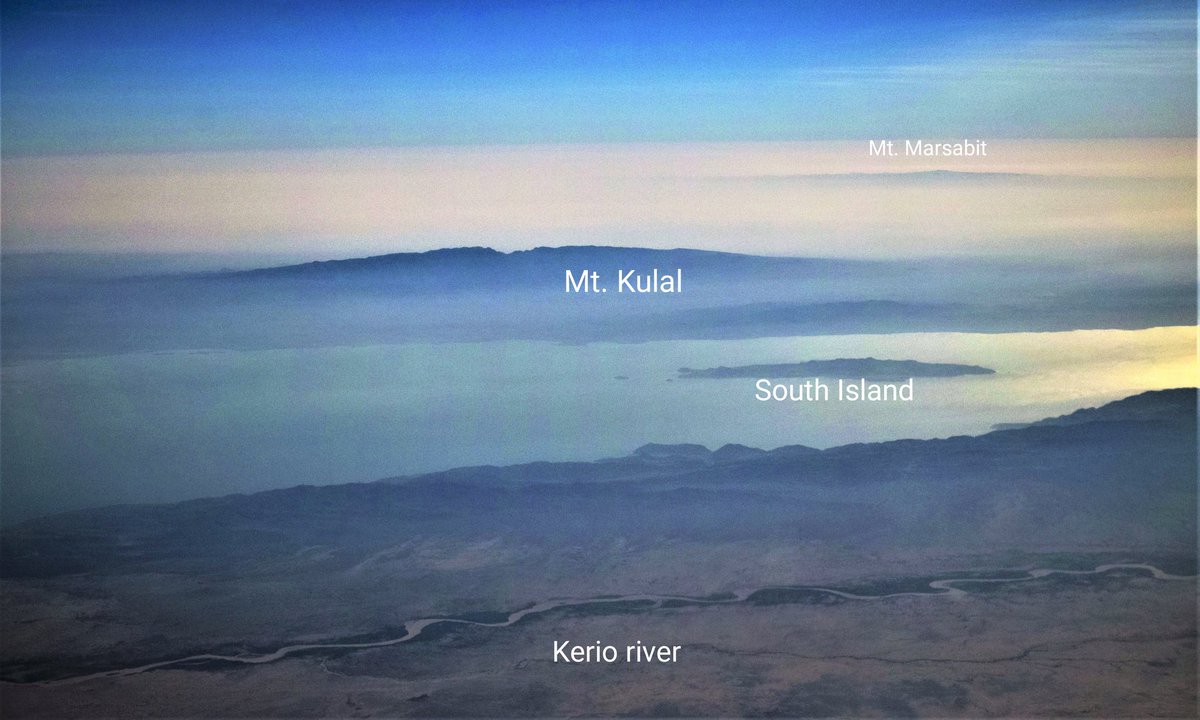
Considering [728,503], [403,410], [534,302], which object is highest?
[534,302]

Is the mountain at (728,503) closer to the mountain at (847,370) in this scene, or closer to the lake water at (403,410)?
the lake water at (403,410)

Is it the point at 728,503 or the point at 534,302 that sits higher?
the point at 534,302

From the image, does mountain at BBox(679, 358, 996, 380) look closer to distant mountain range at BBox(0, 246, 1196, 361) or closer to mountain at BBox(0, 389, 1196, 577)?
distant mountain range at BBox(0, 246, 1196, 361)

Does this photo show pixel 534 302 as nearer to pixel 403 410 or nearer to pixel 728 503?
pixel 403 410

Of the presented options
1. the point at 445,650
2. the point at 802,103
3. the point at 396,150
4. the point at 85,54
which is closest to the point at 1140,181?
the point at 802,103

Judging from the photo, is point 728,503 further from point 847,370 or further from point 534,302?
point 534,302

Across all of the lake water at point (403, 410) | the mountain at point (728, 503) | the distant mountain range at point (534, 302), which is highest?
the distant mountain range at point (534, 302)

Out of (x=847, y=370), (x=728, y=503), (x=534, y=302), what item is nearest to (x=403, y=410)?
(x=534, y=302)

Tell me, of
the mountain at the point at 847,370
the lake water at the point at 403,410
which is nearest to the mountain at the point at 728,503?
the lake water at the point at 403,410

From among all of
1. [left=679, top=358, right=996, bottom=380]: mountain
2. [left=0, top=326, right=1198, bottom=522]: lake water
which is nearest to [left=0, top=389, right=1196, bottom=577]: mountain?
[left=0, top=326, right=1198, bottom=522]: lake water
